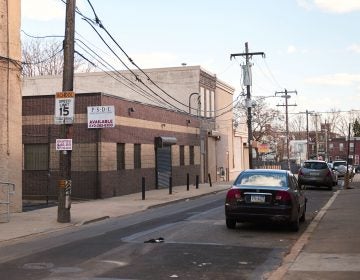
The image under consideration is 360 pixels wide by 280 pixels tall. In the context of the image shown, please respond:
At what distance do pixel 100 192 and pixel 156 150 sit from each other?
317 inches

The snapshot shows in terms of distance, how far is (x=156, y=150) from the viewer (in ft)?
107

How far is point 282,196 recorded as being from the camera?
43.2 ft

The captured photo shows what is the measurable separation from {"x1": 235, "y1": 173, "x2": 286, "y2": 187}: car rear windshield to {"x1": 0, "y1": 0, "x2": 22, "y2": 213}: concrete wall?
777 centimetres

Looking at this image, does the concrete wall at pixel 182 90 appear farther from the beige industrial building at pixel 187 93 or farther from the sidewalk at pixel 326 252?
the sidewalk at pixel 326 252

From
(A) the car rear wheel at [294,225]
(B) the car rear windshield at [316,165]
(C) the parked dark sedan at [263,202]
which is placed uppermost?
(B) the car rear windshield at [316,165]

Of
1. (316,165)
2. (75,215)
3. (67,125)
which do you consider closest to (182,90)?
(316,165)

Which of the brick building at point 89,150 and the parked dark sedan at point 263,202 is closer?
the parked dark sedan at point 263,202

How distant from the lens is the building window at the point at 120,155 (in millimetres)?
27422

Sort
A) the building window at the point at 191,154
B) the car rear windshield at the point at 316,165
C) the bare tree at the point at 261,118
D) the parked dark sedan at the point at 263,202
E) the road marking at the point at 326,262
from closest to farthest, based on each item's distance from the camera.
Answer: the road marking at the point at 326,262, the parked dark sedan at the point at 263,202, the car rear windshield at the point at 316,165, the building window at the point at 191,154, the bare tree at the point at 261,118

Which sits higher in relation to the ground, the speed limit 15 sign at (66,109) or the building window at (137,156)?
the speed limit 15 sign at (66,109)

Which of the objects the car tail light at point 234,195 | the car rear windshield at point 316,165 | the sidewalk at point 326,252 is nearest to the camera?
the sidewalk at point 326,252

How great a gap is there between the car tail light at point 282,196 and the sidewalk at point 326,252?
0.90m

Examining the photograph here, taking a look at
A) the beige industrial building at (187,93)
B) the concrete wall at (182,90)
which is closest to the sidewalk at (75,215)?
the beige industrial building at (187,93)

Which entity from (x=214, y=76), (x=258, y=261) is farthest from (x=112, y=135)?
(x=214, y=76)
